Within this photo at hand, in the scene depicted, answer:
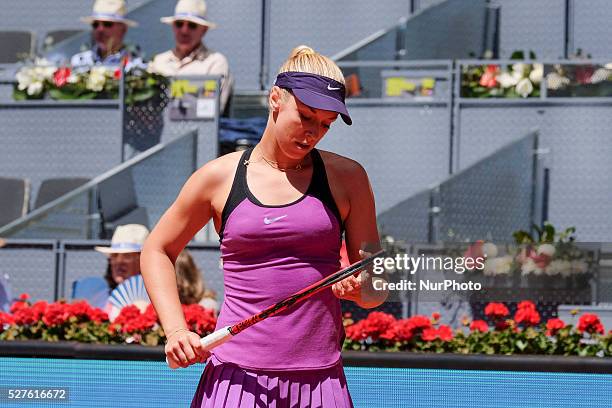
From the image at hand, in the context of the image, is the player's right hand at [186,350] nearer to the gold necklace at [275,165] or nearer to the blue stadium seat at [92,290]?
the gold necklace at [275,165]

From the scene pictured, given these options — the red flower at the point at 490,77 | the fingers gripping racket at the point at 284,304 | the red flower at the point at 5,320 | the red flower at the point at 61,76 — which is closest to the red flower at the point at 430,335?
the red flower at the point at 5,320

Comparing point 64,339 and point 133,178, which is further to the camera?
point 133,178

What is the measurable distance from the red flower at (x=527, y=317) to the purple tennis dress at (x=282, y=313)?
2.72 meters

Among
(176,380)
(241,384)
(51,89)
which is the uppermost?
(51,89)

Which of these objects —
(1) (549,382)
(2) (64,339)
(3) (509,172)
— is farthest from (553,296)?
(2) (64,339)

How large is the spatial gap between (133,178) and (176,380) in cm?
302

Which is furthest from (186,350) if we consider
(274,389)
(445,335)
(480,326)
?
(480,326)

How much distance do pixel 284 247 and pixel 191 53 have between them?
629 centimetres

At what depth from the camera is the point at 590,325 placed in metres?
5.23

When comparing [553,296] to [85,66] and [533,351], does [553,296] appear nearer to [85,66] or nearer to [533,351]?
[533,351]

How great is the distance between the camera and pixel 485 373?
4.81 m

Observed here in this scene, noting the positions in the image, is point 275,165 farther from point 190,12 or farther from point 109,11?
point 109,11

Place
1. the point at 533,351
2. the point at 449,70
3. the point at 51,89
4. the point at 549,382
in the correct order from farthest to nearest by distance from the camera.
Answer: the point at 51,89 < the point at 449,70 < the point at 533,351 < the point at 549,382

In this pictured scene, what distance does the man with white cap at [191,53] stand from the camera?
875 cm
